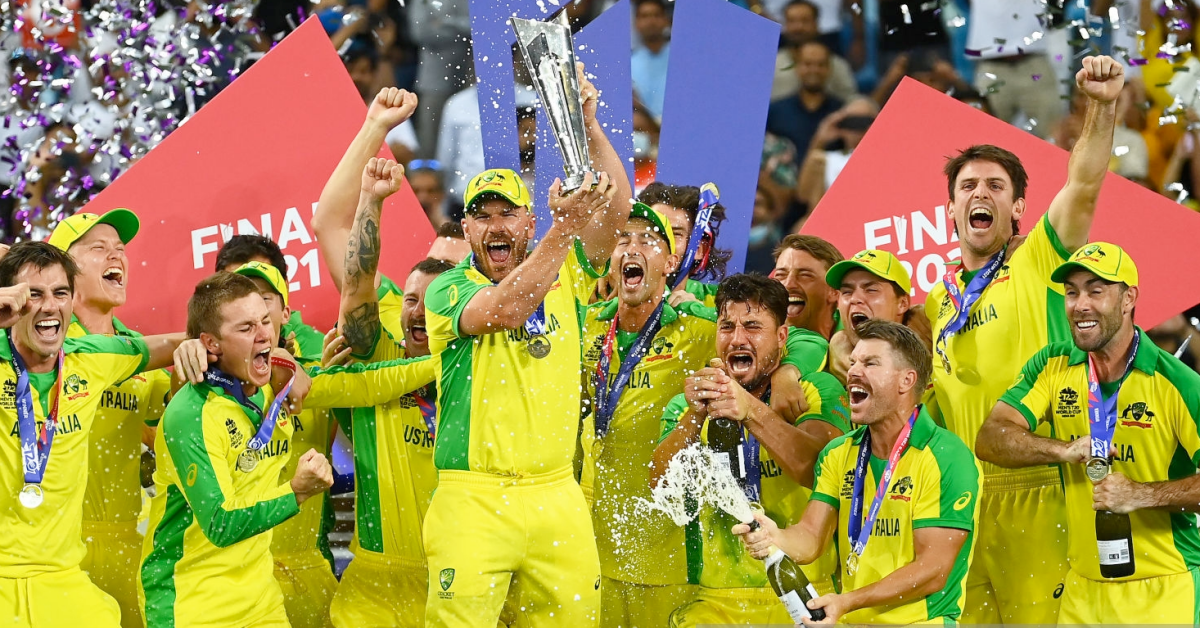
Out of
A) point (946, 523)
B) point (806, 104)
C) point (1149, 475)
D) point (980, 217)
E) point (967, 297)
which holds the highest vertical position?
point (806, 104)

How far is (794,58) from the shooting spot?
853cm

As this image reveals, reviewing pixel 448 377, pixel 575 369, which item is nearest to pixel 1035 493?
pixel 575 369

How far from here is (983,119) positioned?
Result: 7.06 metres

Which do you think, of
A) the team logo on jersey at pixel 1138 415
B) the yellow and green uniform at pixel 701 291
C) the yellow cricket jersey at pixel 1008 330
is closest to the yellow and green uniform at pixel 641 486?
the yellow and green uniform at pixel 701 291

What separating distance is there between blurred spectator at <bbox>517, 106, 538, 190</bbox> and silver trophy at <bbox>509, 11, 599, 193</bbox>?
124 inches

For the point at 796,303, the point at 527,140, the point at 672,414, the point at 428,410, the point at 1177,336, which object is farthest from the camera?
the point at 527,140

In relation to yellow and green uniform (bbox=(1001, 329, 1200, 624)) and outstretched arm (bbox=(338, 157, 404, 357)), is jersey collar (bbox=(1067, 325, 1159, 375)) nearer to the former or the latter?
yellow and green uniform (bbox=(1001, 329, 1200, 624))

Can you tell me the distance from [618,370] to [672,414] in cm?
50

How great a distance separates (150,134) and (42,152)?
2.14 ft

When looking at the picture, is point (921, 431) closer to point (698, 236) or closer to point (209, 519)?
point (698, 236)

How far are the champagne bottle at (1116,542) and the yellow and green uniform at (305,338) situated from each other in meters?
3.51

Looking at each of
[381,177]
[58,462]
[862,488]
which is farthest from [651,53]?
[58,462]

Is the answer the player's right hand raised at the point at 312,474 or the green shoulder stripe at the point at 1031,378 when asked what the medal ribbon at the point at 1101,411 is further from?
the player's right hand raised at the point at 312,474

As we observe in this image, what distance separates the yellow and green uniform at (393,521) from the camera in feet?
19.0
